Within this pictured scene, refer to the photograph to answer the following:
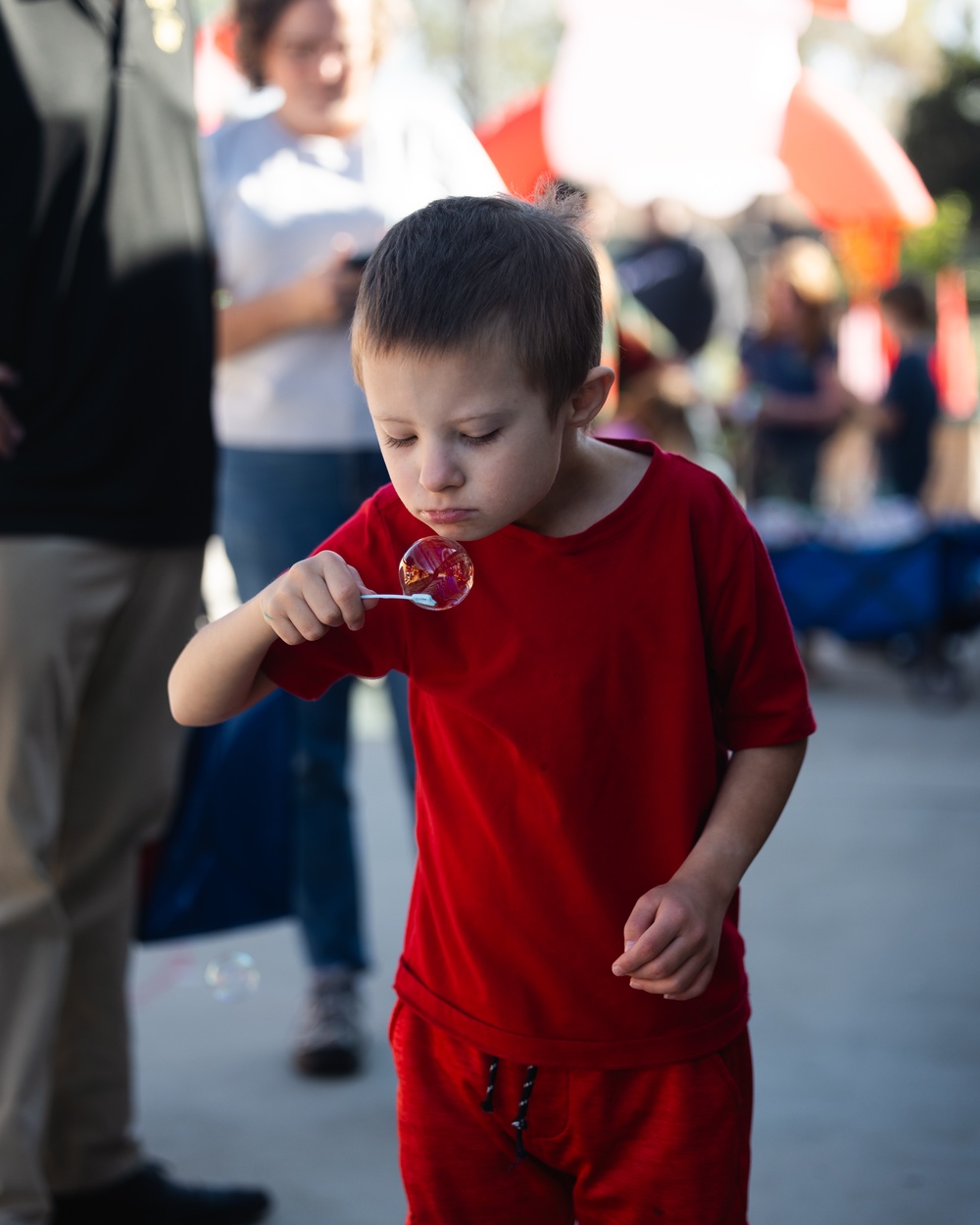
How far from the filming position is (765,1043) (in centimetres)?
282

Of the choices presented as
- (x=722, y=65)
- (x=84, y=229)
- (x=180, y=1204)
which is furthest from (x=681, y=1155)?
(x=722, y=65)

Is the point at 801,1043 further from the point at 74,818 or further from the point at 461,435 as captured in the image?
the point at 461,435

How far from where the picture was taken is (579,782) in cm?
128

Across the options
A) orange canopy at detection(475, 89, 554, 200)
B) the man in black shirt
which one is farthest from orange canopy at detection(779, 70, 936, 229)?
Result: the man in black shirt

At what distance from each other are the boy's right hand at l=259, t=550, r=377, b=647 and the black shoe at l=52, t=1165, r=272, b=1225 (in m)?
1.26

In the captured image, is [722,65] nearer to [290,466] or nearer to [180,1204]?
[290,466]

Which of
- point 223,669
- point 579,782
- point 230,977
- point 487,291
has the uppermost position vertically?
point 487,291

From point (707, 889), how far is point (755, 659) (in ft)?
0.69

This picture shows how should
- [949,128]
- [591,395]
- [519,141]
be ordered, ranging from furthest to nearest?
[949,128] < [519,141] < [591,395]

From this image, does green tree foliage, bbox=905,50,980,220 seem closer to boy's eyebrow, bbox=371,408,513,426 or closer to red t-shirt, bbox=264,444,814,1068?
red t-shirt, bbox=264,444,814,1068

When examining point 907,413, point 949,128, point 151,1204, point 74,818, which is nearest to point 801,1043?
point 151,1204

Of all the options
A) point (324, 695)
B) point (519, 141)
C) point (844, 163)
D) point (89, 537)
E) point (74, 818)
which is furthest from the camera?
point (519, 141)

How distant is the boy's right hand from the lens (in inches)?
47.3

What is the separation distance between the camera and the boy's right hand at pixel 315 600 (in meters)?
1.20
